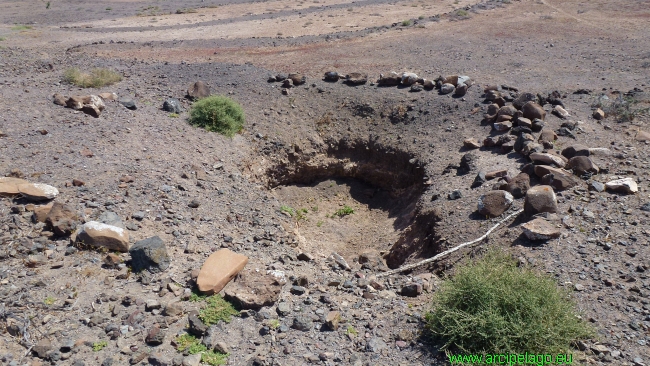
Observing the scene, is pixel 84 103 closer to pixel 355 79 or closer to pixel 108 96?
pixel 108 96

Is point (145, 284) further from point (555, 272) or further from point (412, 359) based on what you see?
point (555, 272)

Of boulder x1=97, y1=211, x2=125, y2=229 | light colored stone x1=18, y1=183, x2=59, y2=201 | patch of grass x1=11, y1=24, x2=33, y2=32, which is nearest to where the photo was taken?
boulder x1=97, y1=211, x2=125, y2=229

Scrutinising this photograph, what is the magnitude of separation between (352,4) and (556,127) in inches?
786

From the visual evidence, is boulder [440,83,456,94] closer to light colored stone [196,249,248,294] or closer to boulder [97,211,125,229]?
light colored stone [196,249,248,294]

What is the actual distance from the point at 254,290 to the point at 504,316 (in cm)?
217

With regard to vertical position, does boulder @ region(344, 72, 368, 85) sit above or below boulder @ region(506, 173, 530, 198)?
above

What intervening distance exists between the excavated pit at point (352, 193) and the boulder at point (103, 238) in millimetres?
2780

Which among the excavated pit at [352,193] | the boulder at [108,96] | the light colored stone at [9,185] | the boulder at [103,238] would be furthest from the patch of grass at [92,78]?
the boulder at [103,238]

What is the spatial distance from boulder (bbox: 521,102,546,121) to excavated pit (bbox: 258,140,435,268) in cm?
189

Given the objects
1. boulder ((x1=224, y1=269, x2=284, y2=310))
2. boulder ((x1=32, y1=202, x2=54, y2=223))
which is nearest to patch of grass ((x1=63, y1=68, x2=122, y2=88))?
boulder ((x1=32, y1=202, x2=54, y2=223))

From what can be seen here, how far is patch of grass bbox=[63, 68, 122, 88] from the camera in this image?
31.0ft

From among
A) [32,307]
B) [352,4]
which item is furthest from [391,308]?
[352,4]

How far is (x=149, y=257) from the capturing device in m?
5.14

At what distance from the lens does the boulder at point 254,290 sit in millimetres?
4750
